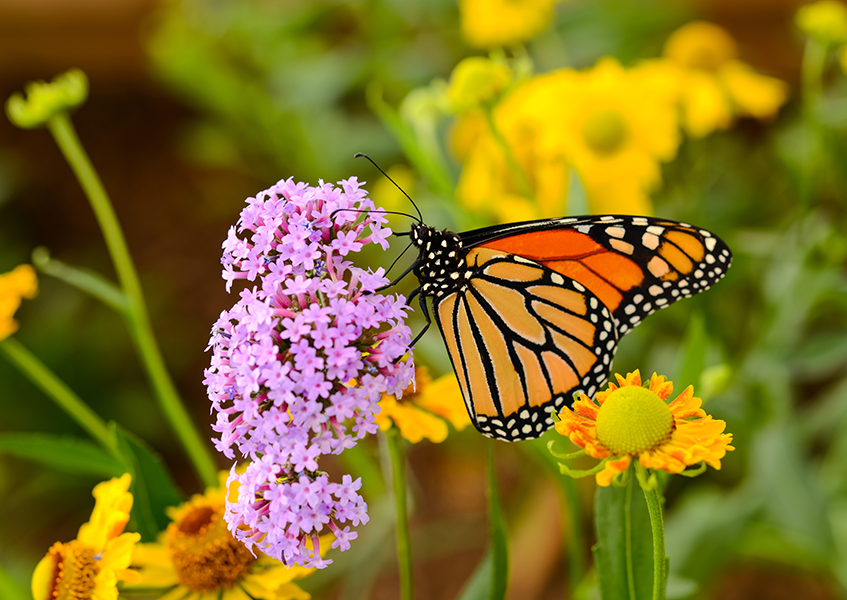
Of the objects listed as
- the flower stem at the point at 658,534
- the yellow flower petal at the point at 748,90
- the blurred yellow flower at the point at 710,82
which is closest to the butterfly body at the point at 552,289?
the flower stem at the point at 658,534

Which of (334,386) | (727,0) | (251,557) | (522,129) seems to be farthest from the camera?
→ (727,0)

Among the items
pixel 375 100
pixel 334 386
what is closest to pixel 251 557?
pixel 334 386

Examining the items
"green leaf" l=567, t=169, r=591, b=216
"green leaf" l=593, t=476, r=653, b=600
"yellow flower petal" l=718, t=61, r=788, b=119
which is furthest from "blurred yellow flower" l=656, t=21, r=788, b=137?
"green leaf" l=593, t=476, r=653, b=600

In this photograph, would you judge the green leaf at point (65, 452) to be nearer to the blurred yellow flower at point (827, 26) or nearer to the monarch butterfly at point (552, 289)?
the monarch butterfly at point (552, 289)

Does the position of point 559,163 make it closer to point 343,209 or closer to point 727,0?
point 343,209

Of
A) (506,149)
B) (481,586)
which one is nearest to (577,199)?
(506,149)

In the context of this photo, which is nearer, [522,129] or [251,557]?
[251,557]
